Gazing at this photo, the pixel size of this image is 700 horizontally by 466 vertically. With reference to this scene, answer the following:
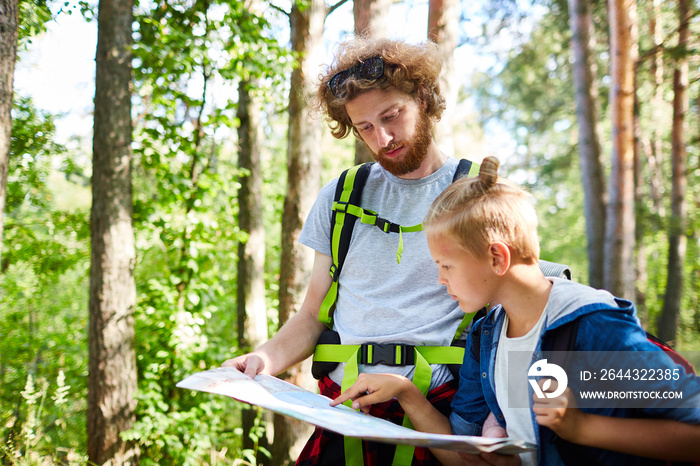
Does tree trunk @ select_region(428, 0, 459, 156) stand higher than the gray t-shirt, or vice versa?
tree trunk @ select_region(428, 0, 459, 156)

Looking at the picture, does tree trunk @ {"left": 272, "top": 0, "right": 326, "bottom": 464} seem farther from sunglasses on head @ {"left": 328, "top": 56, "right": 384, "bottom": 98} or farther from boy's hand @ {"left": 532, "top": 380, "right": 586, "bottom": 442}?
boy's hand @ {"left": 532, "top": 380, "right": 586, "bottom": 442}

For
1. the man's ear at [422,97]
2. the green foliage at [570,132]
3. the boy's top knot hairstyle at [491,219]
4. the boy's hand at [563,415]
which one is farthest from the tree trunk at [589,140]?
the boy's hand at [563,415]

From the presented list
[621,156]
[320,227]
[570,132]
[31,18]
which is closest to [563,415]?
[320,227]

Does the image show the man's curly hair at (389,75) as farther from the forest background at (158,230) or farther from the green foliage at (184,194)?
the green foliage at (184,194)

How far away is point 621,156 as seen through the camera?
7359 millimetres

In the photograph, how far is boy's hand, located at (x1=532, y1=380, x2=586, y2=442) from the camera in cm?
114

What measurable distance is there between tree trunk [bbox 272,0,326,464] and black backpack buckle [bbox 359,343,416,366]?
2537mm

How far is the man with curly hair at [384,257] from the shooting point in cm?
174

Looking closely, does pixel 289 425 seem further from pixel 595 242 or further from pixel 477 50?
pixel 477 50

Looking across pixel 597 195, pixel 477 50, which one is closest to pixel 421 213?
pixel 597 195

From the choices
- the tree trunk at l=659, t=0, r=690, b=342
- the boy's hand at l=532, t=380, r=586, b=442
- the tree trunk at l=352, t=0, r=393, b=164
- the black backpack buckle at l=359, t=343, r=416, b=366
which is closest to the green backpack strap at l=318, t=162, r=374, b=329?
the black backpack buckle at l=359, t=343, r=416, b=366

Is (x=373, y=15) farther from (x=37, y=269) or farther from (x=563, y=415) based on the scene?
(x=37, y=269)

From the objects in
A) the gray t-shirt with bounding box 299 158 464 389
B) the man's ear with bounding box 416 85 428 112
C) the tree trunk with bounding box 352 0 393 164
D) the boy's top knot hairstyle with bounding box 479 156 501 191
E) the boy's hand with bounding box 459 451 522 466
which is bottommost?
the boy's hand with bounding box 459 451 522 466

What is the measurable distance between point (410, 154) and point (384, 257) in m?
0.44
